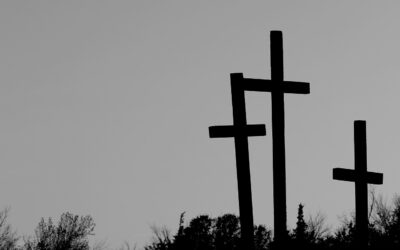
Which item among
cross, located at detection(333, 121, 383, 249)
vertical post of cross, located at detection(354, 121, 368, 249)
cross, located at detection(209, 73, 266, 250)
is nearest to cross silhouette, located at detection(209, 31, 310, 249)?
cross, located at detection(209, 73, 266, 250)

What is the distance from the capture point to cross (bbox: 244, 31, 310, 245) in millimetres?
12703

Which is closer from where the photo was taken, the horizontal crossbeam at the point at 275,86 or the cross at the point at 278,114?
the cross at the point at 278,114

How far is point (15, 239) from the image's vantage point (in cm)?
7000

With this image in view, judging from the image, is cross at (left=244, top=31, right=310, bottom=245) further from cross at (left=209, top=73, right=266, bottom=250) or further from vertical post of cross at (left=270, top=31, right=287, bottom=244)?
cross at (left=209, top=73, right=266, bottom=250)

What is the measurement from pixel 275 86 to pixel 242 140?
1.21 metres

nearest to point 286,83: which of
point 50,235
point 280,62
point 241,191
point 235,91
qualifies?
point 280,62

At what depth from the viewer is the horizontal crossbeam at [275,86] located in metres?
12.9

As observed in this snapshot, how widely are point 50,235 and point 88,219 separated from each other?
378 cm

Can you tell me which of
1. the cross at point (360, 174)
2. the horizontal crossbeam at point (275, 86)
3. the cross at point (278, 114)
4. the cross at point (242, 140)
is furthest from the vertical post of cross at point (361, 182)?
the cross at point (242, 140)

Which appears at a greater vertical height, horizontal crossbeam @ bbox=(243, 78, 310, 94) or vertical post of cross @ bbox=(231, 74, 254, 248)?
horizontal crossbeam @ bbox=(243, 78, 310, 94)

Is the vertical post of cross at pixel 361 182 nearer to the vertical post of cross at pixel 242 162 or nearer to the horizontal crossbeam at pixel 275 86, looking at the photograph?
the horizontal crossbeam at pixel 275 86

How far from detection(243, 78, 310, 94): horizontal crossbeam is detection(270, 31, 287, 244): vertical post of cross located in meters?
0.07

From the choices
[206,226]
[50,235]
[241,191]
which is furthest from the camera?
[206,226]

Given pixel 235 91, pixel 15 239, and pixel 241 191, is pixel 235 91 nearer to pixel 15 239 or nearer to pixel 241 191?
pixel 241 191
